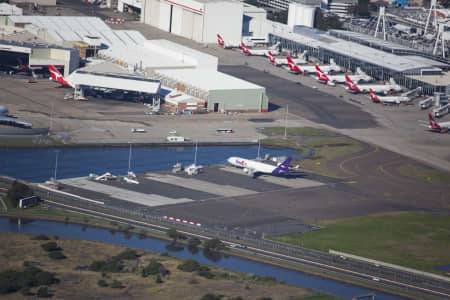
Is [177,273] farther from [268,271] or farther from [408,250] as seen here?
[408,250]

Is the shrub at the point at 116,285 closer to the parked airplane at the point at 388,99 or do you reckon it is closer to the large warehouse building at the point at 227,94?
the large warehouse building at the point at 227,94

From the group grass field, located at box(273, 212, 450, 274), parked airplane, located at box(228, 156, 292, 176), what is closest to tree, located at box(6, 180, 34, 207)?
grass field, located at box(273, 212, 450, 274)

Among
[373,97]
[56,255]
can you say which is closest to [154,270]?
[56,255]

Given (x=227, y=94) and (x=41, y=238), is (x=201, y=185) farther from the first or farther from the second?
(x=227, y=94)

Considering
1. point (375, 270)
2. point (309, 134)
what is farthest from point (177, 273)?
point (309, 134)

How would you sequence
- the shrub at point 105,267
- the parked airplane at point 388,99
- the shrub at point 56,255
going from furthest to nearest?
the parked airplane at point 388,99, the shrub at point 56,255, the shrub at point 105,267

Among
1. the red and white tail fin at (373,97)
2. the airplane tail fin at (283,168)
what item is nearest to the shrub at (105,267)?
the airplane tail fin at (283,168)
